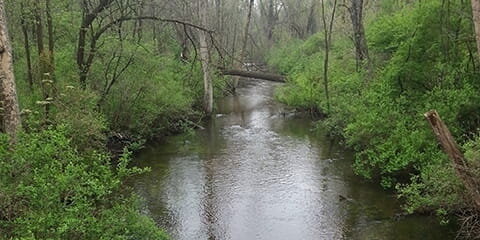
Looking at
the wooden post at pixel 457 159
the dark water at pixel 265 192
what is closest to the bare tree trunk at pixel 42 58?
the dark water at pixel 265 192

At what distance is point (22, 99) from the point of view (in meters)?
14.9

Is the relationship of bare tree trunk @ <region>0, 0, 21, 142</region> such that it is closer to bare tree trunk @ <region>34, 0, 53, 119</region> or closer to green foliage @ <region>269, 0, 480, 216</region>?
bare tree trunk @ <region>34, 0, 53, 119</region>

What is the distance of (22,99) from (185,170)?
18.6 ft

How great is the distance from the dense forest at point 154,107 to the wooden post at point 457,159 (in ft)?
0.08

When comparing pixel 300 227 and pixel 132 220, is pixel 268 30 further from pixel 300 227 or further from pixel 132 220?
pixel 132 220

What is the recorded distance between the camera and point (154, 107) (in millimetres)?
21469

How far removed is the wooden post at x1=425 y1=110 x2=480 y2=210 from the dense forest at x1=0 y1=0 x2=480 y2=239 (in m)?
0.03

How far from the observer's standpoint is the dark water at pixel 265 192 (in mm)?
12031

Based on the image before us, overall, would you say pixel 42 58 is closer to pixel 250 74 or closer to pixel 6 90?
pixel 6 90

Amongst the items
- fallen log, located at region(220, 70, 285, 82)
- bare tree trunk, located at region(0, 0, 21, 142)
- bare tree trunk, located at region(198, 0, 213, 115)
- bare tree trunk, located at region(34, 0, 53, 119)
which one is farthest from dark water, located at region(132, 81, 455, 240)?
fallen log, located at region(220, 70, 285, 82)

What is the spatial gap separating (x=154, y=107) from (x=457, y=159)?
1391 cm

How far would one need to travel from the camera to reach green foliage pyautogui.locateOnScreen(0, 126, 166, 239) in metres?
7.10

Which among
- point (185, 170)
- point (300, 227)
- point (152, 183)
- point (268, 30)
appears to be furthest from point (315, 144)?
point (268, 30)

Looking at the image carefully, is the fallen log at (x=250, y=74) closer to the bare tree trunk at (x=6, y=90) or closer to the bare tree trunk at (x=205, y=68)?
the bare tree trunk at (x=205, y=68)
